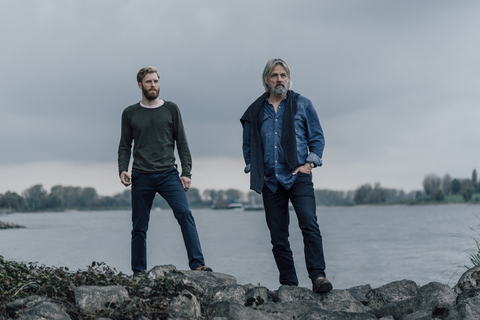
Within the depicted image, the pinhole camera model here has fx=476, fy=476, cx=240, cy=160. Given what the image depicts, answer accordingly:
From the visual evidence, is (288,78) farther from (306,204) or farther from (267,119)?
(306,204)

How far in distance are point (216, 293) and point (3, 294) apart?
1.82 meters

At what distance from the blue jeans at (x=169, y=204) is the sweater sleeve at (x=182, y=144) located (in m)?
0.14

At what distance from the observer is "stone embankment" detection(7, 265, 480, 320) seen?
3.73 meters

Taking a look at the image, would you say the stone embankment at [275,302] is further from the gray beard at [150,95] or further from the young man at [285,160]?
the gray beard at [150,95]

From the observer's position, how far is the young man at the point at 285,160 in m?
4.77

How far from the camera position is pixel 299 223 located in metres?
4.83

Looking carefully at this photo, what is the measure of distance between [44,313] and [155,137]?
7.59 feet

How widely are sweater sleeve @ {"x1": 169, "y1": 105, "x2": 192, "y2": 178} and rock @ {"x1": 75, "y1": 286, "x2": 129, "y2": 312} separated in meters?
1.89

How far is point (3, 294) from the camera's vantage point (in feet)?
13.0

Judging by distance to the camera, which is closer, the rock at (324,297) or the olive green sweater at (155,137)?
the rock at (324,297)

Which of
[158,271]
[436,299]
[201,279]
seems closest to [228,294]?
[201,279]

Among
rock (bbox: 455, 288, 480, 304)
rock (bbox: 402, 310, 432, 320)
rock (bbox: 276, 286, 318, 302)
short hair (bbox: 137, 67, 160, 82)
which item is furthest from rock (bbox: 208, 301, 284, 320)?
short hair (bbox: 137, 67, 160, 82)

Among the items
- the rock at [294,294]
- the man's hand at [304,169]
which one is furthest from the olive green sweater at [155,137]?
the rock at [294,294]

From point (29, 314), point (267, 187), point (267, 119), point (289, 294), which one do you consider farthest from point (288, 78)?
point (29, 314)
